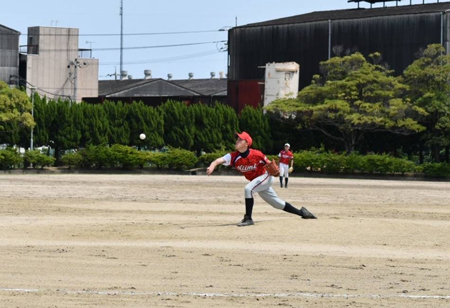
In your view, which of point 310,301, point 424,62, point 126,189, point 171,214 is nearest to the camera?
point 310,301

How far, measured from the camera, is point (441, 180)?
61.0 metres

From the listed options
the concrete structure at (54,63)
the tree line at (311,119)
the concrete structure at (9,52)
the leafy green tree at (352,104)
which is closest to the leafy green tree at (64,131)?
the tree line at (311,119)

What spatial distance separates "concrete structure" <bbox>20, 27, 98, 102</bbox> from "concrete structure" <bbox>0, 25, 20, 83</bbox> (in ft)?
6.57

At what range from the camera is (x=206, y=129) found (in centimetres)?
7144

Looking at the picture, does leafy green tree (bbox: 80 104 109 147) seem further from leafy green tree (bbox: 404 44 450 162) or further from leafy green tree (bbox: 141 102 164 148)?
leafy green tree (bbox: 404 44 450 162)

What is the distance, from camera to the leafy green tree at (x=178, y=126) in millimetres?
71500

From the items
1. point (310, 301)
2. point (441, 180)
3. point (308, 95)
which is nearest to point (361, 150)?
point (308, 95)

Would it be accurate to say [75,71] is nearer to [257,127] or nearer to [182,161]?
[257,127]

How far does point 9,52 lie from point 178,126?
93.0 ft

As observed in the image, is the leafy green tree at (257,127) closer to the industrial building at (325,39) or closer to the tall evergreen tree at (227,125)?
the tall evergreen tree at (227,125)

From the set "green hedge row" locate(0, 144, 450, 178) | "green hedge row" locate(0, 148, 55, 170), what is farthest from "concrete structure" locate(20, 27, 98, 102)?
"green hedge row" locate(0, 148, 55, 170)

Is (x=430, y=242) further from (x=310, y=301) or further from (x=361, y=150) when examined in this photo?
(x=361, y=150)

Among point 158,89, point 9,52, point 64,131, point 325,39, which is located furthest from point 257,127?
point 158,89

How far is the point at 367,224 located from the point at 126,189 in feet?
66.5
